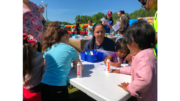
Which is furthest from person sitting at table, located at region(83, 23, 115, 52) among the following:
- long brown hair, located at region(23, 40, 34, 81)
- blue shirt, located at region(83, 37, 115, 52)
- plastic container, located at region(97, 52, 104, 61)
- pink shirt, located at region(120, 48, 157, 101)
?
pink shirt, located at region(120, 48, 157, 101)

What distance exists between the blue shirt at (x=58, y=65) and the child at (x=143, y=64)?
2.40ft

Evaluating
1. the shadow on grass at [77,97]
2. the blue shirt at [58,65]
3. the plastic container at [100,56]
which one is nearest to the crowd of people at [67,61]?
the blue shirt at [58,65]

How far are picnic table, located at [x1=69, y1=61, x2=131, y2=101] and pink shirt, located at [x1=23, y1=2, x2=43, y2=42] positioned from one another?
146 cm

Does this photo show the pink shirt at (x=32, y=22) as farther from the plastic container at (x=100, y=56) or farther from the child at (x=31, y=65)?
the plastic container at (x=100, y=56)

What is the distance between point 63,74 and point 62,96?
310mm

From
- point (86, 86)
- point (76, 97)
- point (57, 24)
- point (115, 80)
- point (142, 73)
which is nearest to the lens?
point (142, 73)

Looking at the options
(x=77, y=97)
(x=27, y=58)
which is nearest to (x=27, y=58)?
(x=27, y=58)

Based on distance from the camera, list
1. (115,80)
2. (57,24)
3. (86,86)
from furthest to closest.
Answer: (57,24) → (115,80) → (86,86)

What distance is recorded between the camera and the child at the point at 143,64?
0.93 metres

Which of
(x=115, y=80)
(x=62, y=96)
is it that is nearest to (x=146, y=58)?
(x=115, y=80)

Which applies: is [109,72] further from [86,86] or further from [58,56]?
[58,56]

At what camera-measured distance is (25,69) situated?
5.00ft

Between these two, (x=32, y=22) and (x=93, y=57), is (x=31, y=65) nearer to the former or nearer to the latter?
(x=93, y=57)

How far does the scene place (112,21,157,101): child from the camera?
93 cm
